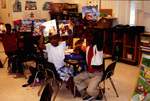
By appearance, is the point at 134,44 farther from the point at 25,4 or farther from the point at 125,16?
the point at 25,4

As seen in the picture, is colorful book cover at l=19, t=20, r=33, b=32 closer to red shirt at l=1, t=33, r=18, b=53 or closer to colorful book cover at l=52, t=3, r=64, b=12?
red shirt at l=1, t=33, r=18, b=53

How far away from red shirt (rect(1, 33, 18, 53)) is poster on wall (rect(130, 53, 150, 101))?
340cm

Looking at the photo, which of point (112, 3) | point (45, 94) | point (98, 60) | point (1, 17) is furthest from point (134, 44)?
point (1, 17)

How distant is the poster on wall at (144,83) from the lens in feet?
8.95

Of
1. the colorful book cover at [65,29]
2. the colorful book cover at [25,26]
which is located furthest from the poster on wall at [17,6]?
the colorful book cover at [65,29]

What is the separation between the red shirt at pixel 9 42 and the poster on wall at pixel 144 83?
11.2ft

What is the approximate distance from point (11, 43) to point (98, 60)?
281 centimetres

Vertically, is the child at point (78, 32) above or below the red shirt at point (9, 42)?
above

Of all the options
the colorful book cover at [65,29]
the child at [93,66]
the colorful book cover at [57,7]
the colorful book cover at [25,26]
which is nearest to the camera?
the child at [93,66]

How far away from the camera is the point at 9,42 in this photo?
4727 mm

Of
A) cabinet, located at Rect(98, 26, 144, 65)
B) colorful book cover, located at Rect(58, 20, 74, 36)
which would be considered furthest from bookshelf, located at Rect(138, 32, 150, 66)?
colorful book cover, located at Rect(58, 20, 74, 36)

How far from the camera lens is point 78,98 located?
3.27 m

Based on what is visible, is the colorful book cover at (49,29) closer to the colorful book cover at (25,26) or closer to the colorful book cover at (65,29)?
the colorful book cover at (65,29)

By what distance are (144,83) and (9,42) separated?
11.8 ft
